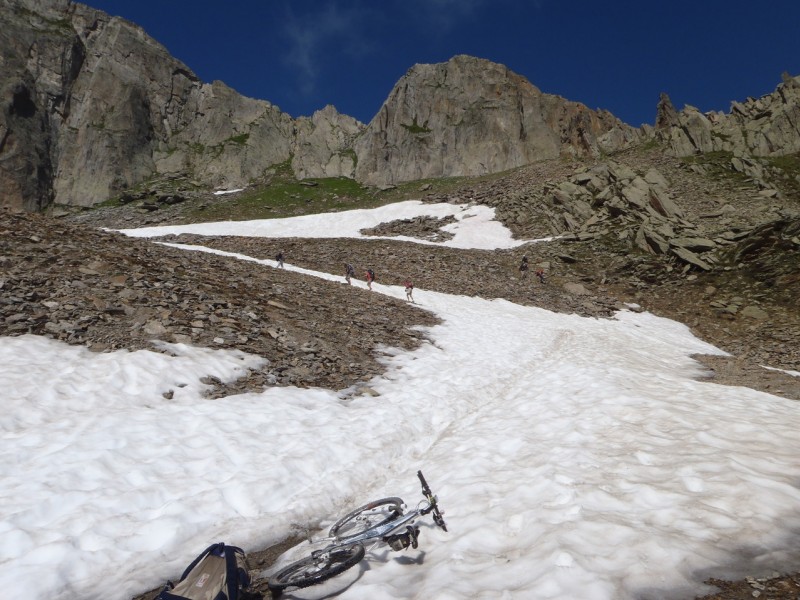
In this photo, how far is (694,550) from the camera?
496 centimetres

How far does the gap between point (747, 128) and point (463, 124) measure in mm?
50864

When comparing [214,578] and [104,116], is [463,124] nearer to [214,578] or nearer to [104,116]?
[104,116]

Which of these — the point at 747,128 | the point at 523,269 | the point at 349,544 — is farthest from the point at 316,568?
the point at 747,128

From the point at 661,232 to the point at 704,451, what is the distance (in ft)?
104

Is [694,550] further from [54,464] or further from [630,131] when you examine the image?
[630,131]

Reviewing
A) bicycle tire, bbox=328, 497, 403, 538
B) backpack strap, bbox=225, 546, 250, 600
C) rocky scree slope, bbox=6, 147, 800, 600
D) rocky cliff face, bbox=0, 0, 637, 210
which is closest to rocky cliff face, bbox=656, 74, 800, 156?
rocky scree slope, bbox=6, 147, 800, 600

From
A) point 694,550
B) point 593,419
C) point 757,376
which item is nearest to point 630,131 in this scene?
point 757,376

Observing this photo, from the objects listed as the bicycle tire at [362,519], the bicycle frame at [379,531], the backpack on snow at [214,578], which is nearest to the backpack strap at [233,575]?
the backpack on snow at [214,578]

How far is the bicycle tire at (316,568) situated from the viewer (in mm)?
5125

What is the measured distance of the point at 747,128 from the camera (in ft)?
187

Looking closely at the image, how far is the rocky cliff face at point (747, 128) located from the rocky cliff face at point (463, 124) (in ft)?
87.7

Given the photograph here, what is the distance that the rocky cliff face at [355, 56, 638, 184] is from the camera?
90062mm

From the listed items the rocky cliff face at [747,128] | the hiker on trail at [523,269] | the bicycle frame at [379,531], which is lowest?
the bicycle frame at [379,531]

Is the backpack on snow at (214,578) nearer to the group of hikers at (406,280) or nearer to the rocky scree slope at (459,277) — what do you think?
the rocky scree slope at (459,277)
